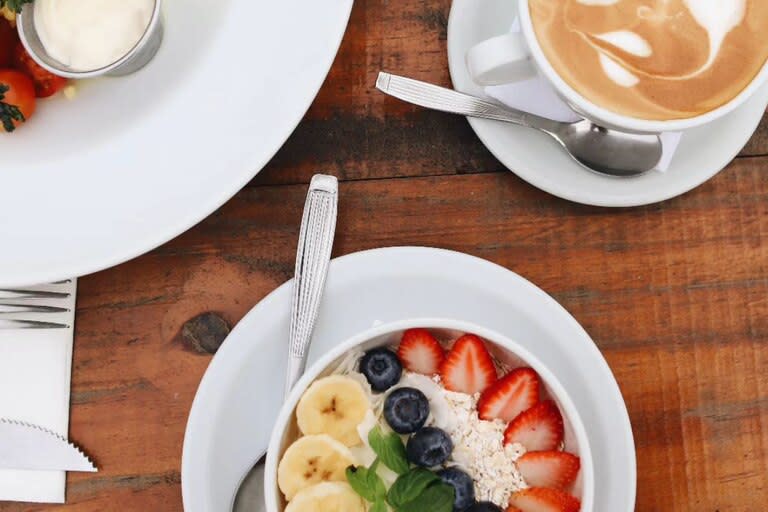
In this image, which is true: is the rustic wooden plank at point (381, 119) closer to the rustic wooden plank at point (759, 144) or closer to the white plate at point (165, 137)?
the white plate at point (165, 137)

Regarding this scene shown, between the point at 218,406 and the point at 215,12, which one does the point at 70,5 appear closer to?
the point at 215,12

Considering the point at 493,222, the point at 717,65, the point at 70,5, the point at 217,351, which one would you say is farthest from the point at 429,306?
the point at 70,5

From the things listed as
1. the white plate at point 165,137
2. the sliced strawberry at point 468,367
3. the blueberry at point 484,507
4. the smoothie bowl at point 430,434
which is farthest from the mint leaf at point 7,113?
the blueberry at point 484,507

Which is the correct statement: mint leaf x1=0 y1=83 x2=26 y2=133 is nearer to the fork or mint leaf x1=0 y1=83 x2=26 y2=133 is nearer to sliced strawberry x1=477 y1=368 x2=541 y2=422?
the fork

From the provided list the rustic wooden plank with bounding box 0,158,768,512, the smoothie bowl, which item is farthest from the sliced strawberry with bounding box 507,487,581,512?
the rustic wooden plank with bounding box 0,158,768,512

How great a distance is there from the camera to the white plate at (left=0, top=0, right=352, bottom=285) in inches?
35.9

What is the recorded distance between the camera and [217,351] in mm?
965

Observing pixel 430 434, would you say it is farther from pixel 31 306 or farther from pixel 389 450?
pixel 31 306

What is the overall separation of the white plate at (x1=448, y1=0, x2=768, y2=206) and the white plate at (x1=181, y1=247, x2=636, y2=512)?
13 cm

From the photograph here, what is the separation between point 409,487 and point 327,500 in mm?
83

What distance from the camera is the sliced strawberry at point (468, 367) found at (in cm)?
87

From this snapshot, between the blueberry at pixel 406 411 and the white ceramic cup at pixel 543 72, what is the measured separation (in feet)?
1.10

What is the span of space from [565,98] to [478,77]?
9 cm

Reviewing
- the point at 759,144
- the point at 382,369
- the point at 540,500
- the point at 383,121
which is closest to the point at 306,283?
the point at 382,369
